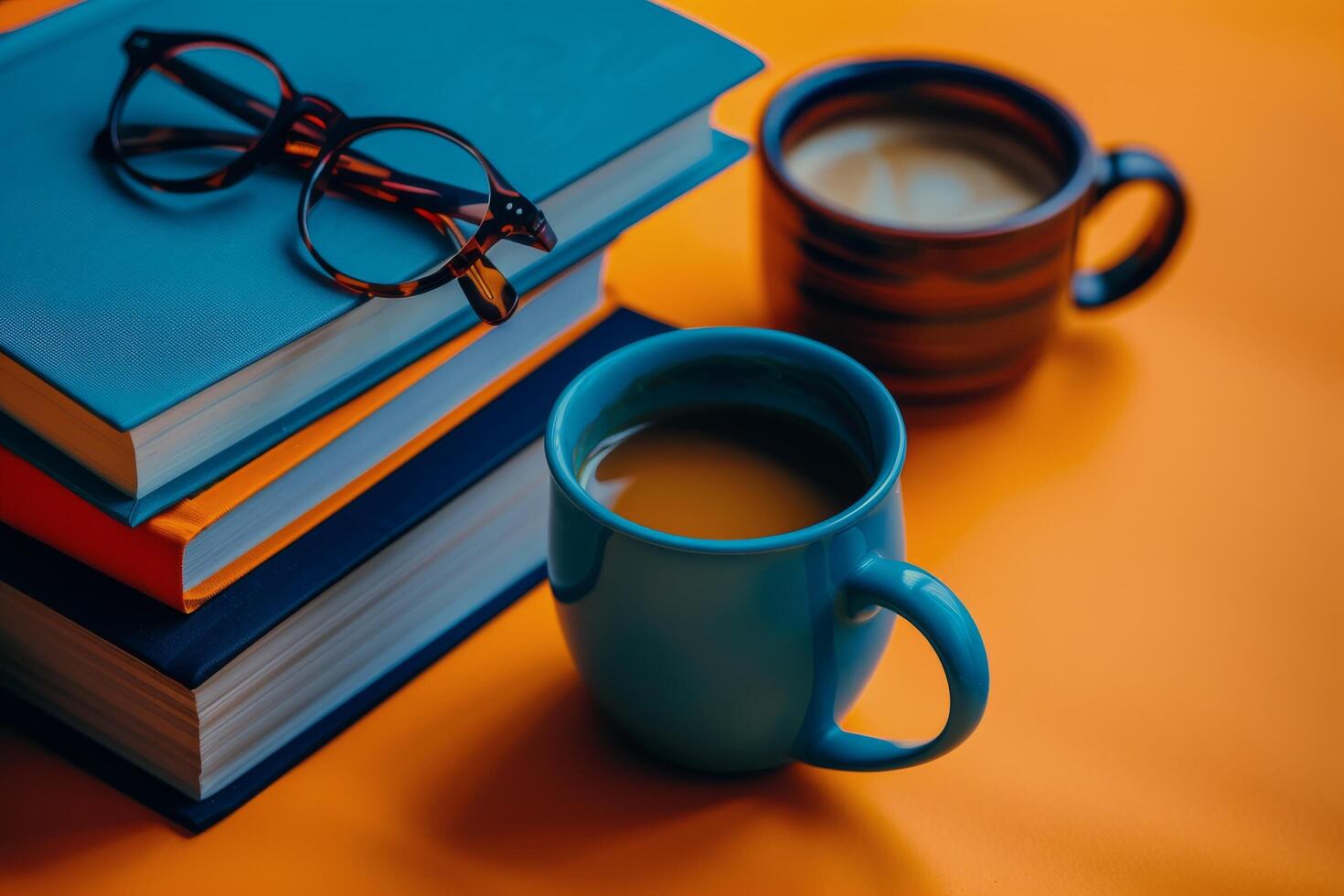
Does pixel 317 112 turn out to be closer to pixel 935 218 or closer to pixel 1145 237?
pixel 935 218

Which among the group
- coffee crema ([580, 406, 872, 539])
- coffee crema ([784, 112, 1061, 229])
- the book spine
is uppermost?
coffee crema ([784, 112, 1061, 229])

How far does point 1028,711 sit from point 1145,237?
280mm

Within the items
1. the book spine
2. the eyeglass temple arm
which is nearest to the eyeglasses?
the eyeglass temple arm

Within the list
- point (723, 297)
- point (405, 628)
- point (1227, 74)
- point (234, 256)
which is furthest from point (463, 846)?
point (1227, 74)

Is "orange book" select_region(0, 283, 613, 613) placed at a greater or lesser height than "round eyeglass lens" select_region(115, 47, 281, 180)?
lesser

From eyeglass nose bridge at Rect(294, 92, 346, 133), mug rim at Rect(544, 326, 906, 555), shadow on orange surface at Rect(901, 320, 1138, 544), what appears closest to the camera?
mug rim at Rect(544, 326, 906, 555)

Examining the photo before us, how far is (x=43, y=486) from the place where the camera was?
484 mm

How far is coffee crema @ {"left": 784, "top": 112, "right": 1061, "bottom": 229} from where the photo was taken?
0.65 m

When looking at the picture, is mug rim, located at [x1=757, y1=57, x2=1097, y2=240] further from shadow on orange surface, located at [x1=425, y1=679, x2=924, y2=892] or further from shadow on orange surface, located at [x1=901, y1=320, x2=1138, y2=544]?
shadow on orange surface, located at [x1=425, y1=679, x2=924, y2=892]

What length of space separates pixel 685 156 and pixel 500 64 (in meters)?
0.09

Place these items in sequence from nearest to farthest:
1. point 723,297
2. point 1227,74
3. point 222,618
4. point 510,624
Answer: point 222,618 < point 510,624 < point 723,297 < point 1227,74

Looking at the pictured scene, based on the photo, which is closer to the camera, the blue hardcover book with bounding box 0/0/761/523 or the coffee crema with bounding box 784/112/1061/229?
the blue hardcover book with bounding box 0/0/761/523

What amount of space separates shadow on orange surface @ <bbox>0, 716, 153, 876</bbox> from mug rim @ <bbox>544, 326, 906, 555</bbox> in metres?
0.21

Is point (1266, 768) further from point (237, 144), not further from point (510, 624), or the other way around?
point (237, 144)
